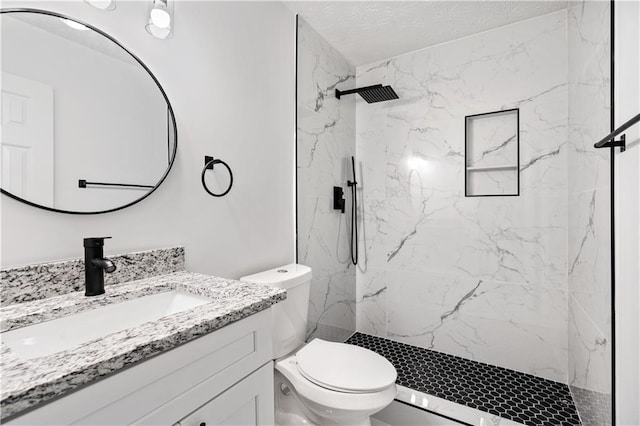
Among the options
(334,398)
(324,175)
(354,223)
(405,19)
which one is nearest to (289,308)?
(334,398)

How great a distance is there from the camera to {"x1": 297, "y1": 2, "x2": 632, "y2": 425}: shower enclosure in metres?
1.96

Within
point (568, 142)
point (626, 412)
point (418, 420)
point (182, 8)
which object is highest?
point (182, 8)

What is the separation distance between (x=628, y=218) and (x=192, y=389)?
1.40 m

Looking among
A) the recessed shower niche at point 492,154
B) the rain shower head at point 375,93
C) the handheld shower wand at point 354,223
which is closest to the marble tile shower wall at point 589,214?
the recessed shower niche at point 492,154

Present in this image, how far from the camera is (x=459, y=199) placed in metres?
2.26

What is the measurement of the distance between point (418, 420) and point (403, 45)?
2465 millimetres

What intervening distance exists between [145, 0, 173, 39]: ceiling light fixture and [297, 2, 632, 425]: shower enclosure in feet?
3.10

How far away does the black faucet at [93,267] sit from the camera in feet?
3.05

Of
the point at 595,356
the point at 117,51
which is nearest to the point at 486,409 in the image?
the point at 595,356

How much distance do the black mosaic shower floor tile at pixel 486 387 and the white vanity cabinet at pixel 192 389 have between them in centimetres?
130

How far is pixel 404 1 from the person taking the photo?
6.15 feet

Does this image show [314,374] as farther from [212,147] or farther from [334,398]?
[212,147]

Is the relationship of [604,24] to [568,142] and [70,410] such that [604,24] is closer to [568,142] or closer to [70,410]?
[568,142]

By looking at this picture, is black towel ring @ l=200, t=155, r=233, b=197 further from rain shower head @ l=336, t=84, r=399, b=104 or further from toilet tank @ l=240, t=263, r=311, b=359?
rain shower head @ l=336, t=84, r=399, b=104
